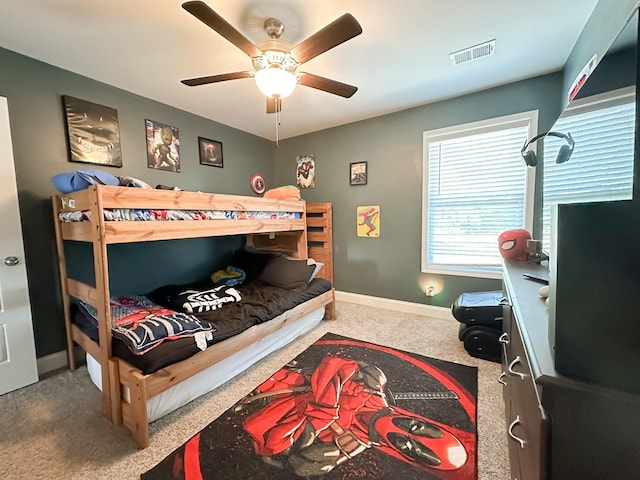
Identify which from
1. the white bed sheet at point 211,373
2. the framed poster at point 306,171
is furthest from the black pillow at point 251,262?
the framed poster at point 306,171

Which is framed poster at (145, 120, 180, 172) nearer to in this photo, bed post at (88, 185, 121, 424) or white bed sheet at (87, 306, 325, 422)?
bed post at (88, 185, 121, 424)

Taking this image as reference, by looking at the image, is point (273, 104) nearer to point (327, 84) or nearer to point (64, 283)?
point (327, 84)

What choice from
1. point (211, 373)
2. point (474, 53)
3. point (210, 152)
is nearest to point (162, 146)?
point (210, 152)

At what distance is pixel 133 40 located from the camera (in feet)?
5.90

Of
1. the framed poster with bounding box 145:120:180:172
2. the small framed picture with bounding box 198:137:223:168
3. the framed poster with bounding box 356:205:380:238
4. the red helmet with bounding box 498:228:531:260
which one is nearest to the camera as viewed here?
the red helmet with bounding box 498:228:531:260

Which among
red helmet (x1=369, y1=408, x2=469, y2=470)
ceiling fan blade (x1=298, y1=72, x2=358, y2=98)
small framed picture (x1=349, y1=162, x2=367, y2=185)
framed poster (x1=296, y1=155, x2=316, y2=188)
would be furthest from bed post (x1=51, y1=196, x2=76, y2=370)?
small framed picture (x1=349, y1=162, x2=367, y2=185)

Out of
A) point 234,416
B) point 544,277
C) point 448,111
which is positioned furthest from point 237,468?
point 448,111

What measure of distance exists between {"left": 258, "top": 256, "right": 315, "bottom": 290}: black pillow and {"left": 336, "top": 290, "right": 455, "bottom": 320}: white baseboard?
3.43 ft

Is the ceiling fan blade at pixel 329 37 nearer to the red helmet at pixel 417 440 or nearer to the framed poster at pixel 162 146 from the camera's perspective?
the framed poster at pixel 162 146

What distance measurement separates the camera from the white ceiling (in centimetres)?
155

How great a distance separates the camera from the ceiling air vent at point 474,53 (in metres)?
1.91

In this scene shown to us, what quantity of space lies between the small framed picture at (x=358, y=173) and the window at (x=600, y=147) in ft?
6.96

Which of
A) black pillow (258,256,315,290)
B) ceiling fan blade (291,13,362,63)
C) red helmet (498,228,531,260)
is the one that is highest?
ceiling fan blade (291,13,362,63)

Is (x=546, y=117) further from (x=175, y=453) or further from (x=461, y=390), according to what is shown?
(x=175, y=453)
